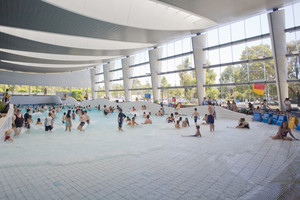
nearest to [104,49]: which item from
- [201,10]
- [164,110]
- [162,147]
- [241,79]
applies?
[164,110]

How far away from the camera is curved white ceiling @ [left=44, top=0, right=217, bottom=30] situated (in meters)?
11.6

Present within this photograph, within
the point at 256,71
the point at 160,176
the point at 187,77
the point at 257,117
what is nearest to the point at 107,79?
the point at 187,77

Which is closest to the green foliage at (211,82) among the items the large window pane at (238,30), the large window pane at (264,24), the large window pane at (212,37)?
the large window pane at (212,37)

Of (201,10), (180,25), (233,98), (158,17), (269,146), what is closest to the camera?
(269,146)

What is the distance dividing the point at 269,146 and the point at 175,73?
664 inches

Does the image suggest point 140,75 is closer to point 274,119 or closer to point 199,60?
point 199,60

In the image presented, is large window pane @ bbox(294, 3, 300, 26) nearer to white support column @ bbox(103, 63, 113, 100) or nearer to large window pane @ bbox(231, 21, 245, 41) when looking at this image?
large window pane @ bbox(231, 21, 245, 41)

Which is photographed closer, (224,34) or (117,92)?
(224,34)

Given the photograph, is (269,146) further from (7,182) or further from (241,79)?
(241,79)

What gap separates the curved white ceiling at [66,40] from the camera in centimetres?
1573

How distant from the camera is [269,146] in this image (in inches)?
240

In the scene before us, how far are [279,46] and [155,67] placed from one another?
14.5 metres

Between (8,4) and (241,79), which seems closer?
(8,4)

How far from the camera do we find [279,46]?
13250 mm
